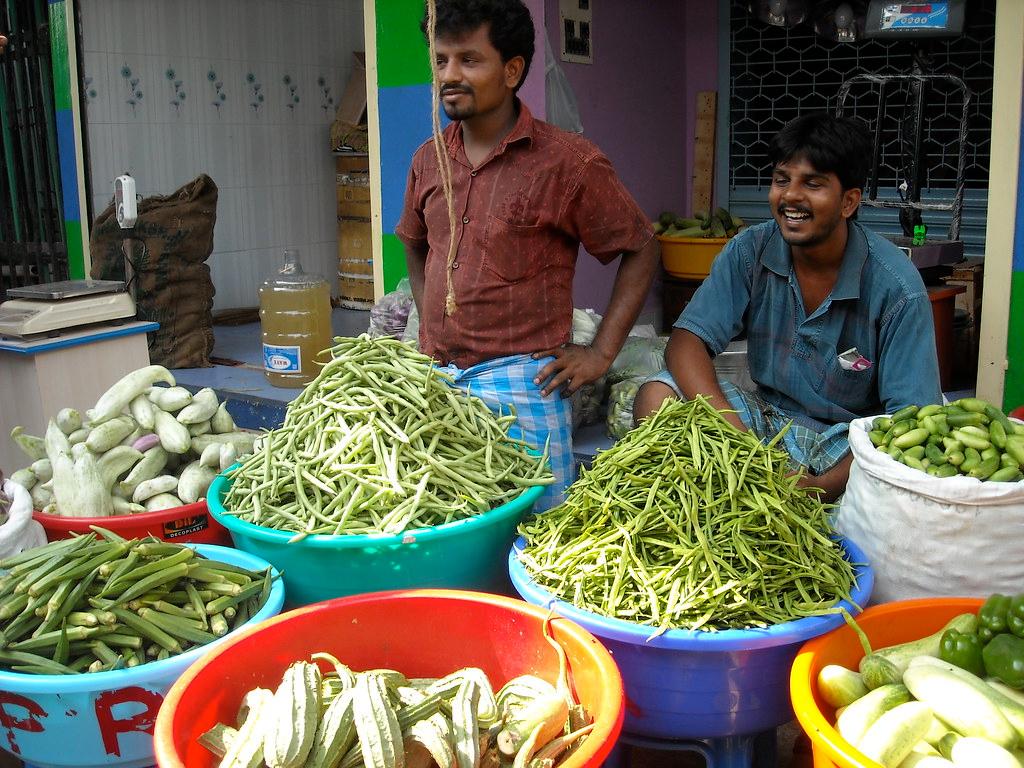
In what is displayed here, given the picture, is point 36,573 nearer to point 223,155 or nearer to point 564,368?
point 564,368

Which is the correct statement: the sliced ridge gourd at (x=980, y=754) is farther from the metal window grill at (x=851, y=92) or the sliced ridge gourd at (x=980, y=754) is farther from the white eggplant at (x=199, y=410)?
the metal window grill at (x=851, y=92)

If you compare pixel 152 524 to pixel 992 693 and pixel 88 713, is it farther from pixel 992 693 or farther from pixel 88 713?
pixel 992 693

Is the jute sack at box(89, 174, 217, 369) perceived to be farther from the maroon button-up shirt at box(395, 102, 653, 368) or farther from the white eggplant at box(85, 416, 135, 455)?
the maroon button-up shirt at box(395, 102, 653, 368)

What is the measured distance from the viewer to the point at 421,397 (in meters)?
2.66

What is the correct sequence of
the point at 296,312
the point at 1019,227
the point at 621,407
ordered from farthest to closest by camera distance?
1. the point at 296,312
2. the point at 621,407
3. the point at 1019,227

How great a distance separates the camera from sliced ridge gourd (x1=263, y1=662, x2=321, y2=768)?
5.60ft

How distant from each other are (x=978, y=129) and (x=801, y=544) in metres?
4.66

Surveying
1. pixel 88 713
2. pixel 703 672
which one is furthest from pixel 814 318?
pixel 88 713

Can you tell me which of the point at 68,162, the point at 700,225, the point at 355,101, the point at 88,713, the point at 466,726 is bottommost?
the point at 88,713

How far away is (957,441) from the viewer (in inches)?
97.9

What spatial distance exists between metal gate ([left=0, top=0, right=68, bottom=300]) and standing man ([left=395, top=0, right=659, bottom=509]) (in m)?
4.51

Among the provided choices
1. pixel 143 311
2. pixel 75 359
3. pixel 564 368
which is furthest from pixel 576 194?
pixel 143 311

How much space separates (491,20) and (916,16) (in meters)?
3.14

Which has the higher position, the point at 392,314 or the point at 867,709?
the point at 392,314
